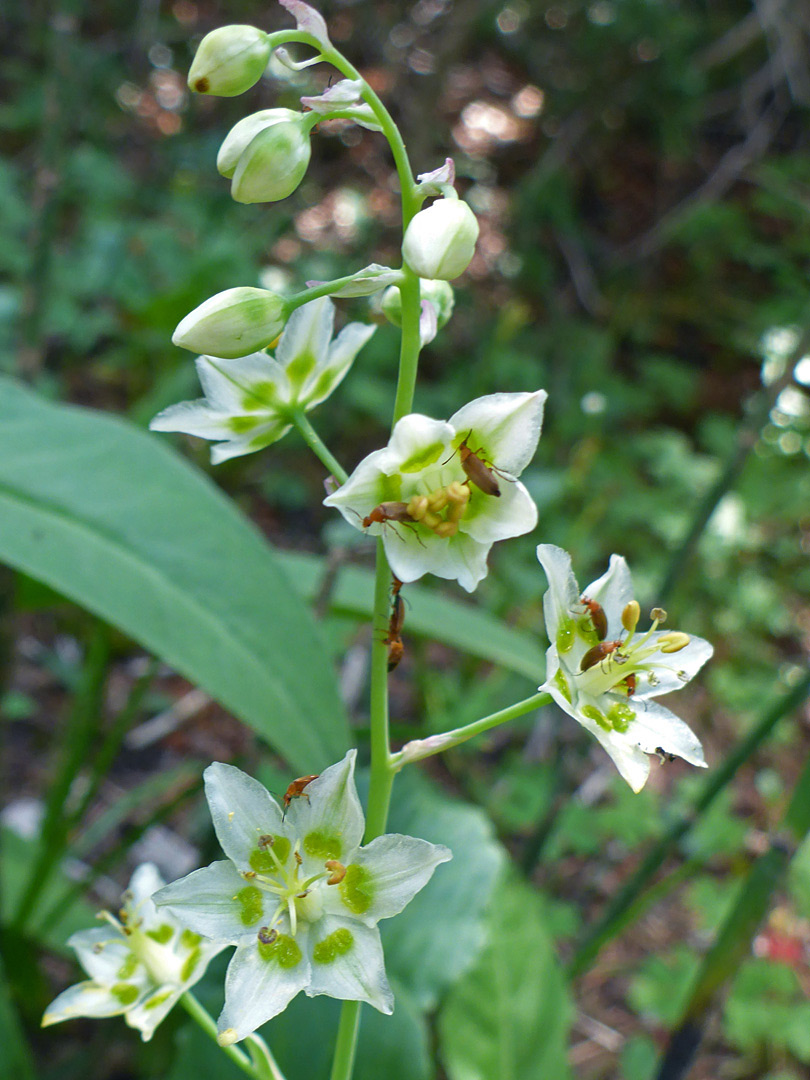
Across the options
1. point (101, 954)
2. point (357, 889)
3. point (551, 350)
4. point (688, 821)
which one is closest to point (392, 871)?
point (357, 889)

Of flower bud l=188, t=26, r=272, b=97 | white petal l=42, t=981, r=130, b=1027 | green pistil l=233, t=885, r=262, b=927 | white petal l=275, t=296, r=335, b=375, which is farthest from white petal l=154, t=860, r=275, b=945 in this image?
flower bud l=188, t=26, r=272, b=97

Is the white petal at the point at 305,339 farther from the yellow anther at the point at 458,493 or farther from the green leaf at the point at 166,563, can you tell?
the green leaf at the point at 166,563

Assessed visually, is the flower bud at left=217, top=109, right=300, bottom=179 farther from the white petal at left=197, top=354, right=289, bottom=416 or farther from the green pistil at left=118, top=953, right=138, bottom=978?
the green pistil at left=118, top=953, right=138, bottom=978

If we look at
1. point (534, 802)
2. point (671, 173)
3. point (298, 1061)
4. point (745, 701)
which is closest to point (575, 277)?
point (671, 173)

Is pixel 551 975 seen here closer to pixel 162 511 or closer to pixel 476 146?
pixel 162 511

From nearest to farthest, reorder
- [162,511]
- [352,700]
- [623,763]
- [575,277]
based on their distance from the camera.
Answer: [623,763] < [162,511] < [352,700] < [575,277]

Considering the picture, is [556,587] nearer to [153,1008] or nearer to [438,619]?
[153,1008]
